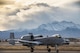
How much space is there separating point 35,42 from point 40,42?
111cm

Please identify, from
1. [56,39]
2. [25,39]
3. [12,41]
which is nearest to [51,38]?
[56,39]

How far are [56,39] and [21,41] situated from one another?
9032 millimetres

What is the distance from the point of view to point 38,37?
58.8 metres

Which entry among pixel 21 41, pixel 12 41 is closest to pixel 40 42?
pixel 21 41

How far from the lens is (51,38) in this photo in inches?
2073

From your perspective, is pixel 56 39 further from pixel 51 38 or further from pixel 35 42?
pixel 35 42

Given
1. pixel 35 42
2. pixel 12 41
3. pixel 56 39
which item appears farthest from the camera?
pixel 12 41

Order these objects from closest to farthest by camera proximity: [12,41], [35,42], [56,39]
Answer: [56,39], [35,42], [12,41]

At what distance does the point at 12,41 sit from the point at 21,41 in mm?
5934

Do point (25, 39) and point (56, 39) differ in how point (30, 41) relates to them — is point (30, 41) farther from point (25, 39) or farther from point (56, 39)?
point (56, 39)

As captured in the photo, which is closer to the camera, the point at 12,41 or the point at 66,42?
the point at 66,42

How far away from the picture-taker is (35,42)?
55500mm

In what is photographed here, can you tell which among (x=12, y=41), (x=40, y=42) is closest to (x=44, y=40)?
(x=40, y=42)

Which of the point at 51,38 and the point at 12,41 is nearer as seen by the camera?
the point at 51,38
